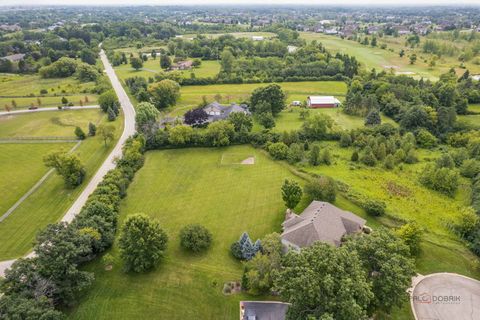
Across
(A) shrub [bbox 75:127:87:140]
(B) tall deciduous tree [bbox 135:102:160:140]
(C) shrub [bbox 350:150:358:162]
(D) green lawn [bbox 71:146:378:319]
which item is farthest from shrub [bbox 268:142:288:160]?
(A) shrub [bbox 75:127:87:140]

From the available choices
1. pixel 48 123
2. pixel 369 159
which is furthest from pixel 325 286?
pixel 48 123

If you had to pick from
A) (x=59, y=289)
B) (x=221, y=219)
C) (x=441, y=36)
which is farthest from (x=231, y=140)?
(x=441, y=36)

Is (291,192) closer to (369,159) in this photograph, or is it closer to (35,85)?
(369,159)

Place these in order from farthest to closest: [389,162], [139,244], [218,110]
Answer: [218,110], [389,162], [139,244]

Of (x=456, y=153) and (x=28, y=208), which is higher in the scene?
(x=456, y=153)

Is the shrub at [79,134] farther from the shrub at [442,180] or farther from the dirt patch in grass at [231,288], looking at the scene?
the shrub at [442,180]

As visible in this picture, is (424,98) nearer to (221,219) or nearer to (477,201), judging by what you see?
(477,201)

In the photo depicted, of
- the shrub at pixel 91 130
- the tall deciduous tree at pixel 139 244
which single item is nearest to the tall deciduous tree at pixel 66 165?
the shrub at pixel 91 130

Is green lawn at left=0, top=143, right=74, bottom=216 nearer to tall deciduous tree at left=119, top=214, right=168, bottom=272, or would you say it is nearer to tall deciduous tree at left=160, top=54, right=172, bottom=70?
tall deciduous tree at left=119, top=214, right=168, bottom=272
